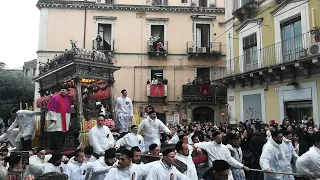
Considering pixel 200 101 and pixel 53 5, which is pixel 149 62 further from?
pixel 53 5

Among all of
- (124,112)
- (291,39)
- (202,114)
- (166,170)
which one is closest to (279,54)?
(291,39)

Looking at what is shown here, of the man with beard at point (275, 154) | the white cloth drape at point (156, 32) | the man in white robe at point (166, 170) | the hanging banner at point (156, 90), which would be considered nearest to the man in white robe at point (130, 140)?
the man in white robe at point (166, 170)

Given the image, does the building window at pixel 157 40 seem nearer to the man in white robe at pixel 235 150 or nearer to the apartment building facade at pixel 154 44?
the apartment building facade at pixel 154 44

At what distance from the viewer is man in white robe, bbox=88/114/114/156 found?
8180mm

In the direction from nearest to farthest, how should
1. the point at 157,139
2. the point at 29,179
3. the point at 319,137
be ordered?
the point at 29,179 → the point at 319,137 → the point at 157,139

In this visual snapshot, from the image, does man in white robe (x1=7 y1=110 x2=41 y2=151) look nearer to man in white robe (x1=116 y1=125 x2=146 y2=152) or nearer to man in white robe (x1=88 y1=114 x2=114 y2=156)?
man in white robe (x1=88 y1=114 x2=114 y2=156)

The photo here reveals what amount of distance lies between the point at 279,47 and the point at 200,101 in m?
10.1

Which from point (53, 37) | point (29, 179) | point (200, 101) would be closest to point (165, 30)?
point (200, 101)

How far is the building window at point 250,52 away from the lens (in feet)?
61.1

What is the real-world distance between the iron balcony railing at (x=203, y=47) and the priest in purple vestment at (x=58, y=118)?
17.8m

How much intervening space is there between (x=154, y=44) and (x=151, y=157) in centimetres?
2036

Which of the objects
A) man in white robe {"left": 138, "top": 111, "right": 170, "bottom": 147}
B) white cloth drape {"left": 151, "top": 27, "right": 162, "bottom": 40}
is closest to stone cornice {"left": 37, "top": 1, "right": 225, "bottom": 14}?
white cloth drape {"left": 151, "top": 27, "right": 162, "bottom": 40}

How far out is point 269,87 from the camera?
1731cm

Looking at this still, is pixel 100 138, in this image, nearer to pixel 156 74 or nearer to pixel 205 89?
pixel 205 89
